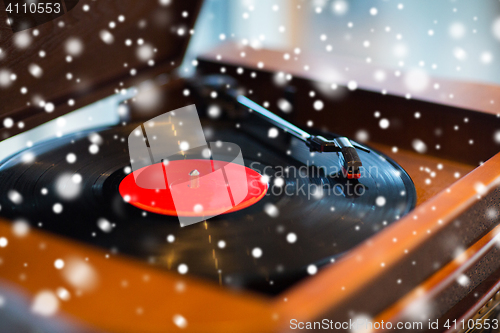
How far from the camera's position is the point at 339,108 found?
1190mm

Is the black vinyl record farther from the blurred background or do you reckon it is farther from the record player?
the blurred background

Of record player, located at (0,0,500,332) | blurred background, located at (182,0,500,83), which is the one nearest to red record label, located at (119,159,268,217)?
record player, located at (0,0,500,332)

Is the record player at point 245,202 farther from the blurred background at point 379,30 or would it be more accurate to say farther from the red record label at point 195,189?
the blurred background at point 379,30

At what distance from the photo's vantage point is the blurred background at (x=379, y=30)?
170 centimetres

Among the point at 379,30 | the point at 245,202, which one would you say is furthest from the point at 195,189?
the point at 379,30

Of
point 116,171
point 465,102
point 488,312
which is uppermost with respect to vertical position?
point 465,102

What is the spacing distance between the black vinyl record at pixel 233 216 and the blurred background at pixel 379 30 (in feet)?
1.61

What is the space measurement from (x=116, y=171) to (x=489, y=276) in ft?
2.26

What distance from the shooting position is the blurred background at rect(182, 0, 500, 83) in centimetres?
170

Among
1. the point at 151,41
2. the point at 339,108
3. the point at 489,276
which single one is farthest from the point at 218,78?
the point at 489,276

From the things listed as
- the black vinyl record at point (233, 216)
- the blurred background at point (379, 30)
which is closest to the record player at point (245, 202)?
the black vinyl record at point (233, 216)

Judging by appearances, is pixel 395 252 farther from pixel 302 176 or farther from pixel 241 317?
pixel 302 176

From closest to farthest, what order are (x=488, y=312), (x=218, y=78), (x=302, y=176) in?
(x=488, y=312), (x=302, y=176), (x=218, y=78)

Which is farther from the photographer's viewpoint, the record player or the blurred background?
the blurred background
